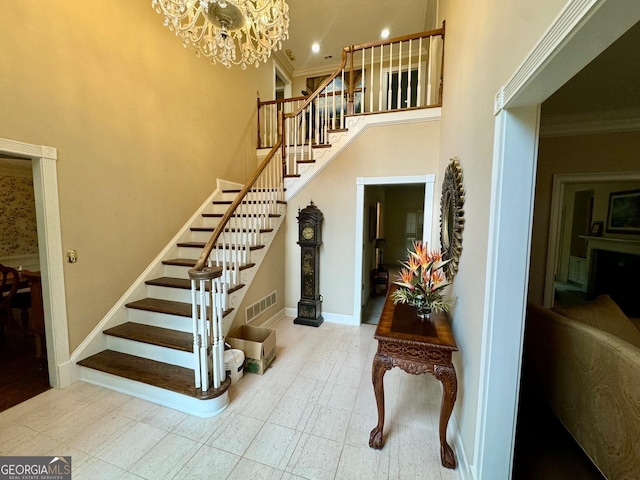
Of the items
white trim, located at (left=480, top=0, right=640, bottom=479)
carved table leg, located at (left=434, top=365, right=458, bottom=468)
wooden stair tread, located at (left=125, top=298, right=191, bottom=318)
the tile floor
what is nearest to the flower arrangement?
carved table leg, located at (left=434, top=365, right=458, bottom=468)

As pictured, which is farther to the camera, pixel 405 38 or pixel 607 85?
pixel 405 38

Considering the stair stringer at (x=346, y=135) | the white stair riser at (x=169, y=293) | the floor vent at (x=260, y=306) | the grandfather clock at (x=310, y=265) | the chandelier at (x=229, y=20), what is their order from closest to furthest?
the chandelier at (x=229, y=20) → the white stair riser at (x=169, y=293) → the floor vent at (x=260, y=306) → the stair stringer at (x=346, y=135) → the grandfather clock at (x=310, y=265)

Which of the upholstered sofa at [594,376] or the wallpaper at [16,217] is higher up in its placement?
the wallpaper at [16,217]

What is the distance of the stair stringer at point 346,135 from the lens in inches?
129

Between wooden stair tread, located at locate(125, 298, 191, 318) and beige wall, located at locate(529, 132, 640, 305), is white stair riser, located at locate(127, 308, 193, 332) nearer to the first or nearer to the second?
wooden stair tread, located at locate(125, 298, 191, 318)

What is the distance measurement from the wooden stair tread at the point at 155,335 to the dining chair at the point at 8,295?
115 cm

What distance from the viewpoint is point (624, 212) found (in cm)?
395

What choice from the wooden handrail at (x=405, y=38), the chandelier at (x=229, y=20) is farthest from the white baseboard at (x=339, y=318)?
the wooden handrail at (x=405, y=38)

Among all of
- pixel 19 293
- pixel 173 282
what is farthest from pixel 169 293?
pixel 19 293

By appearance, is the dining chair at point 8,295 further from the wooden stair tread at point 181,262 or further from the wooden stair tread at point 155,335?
the wooden stair tread at point 181,262

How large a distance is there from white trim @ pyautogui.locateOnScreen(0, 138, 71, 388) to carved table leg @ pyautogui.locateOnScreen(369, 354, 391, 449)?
8.72 feet

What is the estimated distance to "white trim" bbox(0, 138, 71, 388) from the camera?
6.87 ft

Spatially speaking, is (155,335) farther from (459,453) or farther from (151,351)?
(459,453)

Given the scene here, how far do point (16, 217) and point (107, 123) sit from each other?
327cm
